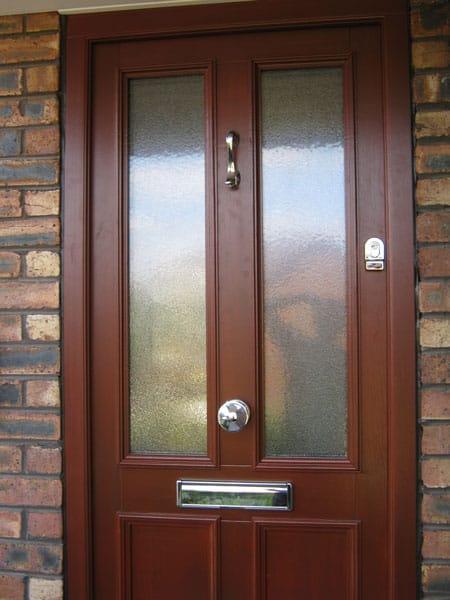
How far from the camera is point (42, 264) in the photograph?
181 centimetres

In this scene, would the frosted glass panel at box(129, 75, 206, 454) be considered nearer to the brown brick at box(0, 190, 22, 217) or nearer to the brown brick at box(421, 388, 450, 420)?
the brown brick at box(0, 190, 22, 217)

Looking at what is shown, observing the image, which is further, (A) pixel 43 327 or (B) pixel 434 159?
(A) pixel 43 327

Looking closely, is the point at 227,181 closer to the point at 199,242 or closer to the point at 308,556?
the point at 199,242

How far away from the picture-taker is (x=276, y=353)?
179cm

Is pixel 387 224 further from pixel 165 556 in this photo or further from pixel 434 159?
pixel 165 556

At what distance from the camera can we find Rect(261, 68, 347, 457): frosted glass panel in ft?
5.80

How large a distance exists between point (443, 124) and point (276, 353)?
93 centimetres

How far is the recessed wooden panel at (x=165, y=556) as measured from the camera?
1.80 meters

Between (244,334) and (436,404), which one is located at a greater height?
(244,334)

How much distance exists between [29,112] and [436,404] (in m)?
1.72

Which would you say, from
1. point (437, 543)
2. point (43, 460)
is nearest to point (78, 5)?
point (43, 460)

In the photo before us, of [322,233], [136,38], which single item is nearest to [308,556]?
[322,233]

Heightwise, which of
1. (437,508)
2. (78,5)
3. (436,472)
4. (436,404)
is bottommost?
(437,508)

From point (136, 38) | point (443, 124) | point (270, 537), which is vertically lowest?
point (270, 537)
